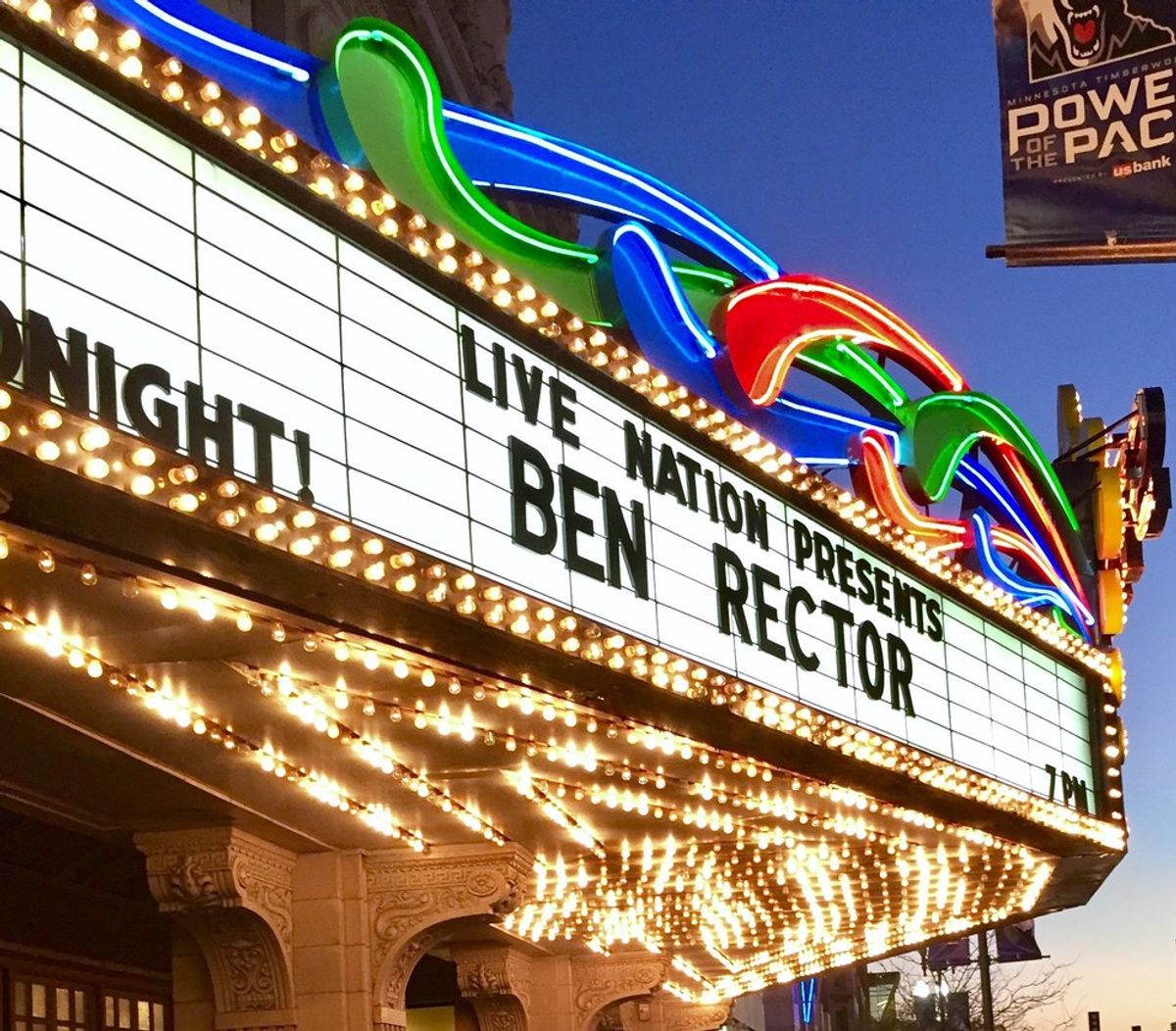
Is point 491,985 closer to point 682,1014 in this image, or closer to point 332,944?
point 332,944

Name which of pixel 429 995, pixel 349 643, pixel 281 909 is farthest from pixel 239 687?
pixel 429 995

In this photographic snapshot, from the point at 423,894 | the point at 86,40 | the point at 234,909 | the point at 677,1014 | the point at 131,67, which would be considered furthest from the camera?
the point at 677,1014

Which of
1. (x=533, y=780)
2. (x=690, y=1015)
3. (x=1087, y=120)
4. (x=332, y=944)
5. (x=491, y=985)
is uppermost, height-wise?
(x=1087, y=120)

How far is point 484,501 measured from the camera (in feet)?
33.9

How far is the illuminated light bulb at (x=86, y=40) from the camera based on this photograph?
7.87 metres

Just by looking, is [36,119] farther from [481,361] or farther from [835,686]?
[835,686]

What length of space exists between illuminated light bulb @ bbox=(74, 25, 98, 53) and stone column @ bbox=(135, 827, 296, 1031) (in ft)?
22.2

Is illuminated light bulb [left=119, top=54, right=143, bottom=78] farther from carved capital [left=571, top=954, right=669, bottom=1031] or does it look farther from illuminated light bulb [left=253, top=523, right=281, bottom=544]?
carved capital [left=571, top=954, right=669, bottom=1031]

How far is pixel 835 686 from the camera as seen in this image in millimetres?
14664

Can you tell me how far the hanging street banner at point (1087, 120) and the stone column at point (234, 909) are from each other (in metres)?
7.57

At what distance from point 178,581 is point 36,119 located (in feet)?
5.82

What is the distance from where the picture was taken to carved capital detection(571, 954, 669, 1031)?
23375mm

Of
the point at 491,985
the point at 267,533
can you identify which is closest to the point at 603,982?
the point at 491,985

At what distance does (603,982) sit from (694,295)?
36.5ft
